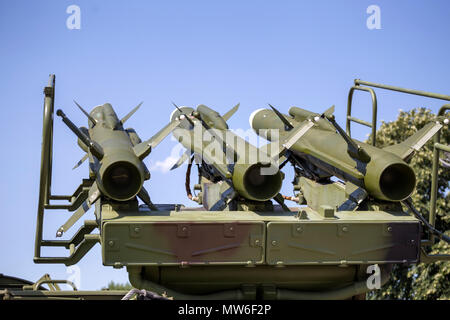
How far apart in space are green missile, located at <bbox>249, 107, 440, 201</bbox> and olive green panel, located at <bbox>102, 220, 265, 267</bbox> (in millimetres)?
1534

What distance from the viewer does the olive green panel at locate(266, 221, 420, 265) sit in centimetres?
774

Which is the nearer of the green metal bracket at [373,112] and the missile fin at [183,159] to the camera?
the green metal bracket at [373,112]

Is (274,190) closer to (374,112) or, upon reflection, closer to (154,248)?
(154,248)

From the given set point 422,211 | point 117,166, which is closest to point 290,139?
point 117,166

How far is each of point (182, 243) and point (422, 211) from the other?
12406mm

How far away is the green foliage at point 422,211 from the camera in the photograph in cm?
1769

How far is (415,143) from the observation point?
8.64 m

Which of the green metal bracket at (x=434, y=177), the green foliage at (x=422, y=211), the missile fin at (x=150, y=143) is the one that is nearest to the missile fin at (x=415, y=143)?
the green metal bracket at (x=434, y=177)

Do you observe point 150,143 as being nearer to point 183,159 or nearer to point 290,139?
point 290,139

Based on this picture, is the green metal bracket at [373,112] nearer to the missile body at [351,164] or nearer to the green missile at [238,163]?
the missile body at [351,164]

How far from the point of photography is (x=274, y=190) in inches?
325

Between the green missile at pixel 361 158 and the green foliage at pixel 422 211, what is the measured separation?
837cm
